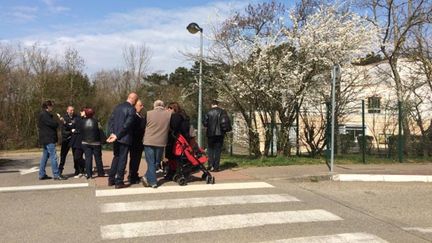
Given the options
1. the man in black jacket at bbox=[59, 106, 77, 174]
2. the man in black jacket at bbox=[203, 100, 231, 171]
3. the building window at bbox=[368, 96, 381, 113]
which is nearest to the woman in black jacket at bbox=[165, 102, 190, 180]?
the man in black jacket at bbox=[203, 100, 231, 171]

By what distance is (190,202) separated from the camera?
8922 mm

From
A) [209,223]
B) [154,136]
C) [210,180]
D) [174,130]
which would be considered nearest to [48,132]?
[154,136]

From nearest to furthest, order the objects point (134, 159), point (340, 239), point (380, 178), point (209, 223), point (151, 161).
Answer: point (340, 239), point (209, 223), point (151, 161), point (134, 159), point (380, 178)

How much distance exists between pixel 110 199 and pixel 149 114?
198 centimetres

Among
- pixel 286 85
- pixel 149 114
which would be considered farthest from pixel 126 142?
pixel 286 85

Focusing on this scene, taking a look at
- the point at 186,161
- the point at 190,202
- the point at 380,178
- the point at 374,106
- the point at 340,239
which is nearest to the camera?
the point at 340,239

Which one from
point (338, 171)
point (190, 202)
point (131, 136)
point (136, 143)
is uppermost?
point (131, 136)

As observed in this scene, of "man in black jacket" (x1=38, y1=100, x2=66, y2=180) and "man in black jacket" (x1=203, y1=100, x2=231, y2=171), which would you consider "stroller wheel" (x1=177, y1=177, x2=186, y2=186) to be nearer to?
"man in black jacket" (x1=203, y1=100, x2=231, y2=171)

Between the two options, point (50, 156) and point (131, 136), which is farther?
point (50, 156)

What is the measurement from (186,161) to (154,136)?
3.17 feet

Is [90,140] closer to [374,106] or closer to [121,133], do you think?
[121,133]

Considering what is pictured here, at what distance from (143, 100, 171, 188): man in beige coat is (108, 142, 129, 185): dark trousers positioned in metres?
0.42

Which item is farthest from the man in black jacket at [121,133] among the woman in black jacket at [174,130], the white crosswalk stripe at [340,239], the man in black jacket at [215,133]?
the white crosswalk stripe at [340,239]

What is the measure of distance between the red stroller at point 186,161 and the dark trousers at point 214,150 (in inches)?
64.5
